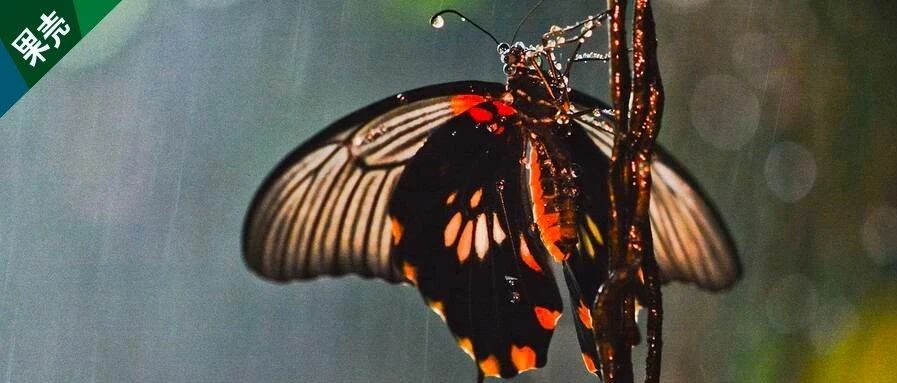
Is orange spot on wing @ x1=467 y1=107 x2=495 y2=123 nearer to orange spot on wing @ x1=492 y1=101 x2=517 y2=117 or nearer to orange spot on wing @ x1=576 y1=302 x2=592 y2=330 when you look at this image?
orange spot on wing @ x1=492 y1=101 x2=517 y2=117

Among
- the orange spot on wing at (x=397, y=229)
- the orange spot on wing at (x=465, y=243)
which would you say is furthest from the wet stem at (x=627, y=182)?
the orange spot on wing at (x=397, y=229)

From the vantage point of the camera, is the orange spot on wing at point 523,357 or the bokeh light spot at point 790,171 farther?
the bokeh light spot at point 790,171

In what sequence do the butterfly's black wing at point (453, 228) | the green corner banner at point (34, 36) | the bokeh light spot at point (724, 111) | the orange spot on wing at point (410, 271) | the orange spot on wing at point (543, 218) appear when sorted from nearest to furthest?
the orange spot on wing at point (543, 218)
the butterfly's black wing at point (453, 228)
the orange spot on wing at point (410, 271)
the green corner banner at point (34, 36)
the bokeh light spot at point (724, 111)

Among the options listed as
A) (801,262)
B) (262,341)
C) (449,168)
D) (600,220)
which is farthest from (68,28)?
(801,262)

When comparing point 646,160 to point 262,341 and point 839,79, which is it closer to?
point 262,341

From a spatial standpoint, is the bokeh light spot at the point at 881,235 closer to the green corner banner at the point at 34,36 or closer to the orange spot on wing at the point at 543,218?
the orange spot on wing at the point at 543,218

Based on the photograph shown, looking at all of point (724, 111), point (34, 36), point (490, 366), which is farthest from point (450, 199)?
point (724, 111)

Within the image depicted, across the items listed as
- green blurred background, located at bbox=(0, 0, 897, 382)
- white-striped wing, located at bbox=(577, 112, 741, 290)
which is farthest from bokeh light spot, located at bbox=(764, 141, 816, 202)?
white-striped wing, located at bbox=(577, 112, 741, 290)
